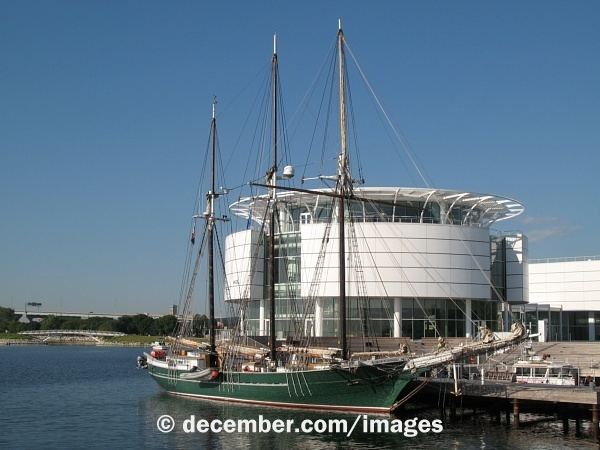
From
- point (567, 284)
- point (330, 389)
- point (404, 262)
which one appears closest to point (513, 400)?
point (330, 389)

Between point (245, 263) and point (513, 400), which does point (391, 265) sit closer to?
point (245, 263)

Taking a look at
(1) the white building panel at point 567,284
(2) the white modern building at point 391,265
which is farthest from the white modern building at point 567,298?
(2) the white modern building at point 391,265

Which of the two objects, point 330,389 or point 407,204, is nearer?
point 330,389

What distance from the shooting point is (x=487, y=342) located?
47469 mm

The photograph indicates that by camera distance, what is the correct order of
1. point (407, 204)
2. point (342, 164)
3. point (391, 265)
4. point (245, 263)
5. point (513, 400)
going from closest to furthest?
point (513, 400) < point (342, 164) < point (391, 265) < point (407, 204) < point (245, 263)

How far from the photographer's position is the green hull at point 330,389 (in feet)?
149

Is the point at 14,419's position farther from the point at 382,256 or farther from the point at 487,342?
the point at 382,256

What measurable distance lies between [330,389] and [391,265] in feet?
96.9

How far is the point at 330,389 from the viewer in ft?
151

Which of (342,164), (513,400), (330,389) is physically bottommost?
(513,400)

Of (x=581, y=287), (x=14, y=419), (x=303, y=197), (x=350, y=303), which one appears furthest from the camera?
(x=581, y=287)

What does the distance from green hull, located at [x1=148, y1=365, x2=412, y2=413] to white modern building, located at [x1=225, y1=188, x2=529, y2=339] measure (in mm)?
21229

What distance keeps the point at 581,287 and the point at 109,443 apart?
7162cm

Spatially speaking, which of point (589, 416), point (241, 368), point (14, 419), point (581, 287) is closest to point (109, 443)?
point (14, 419)
